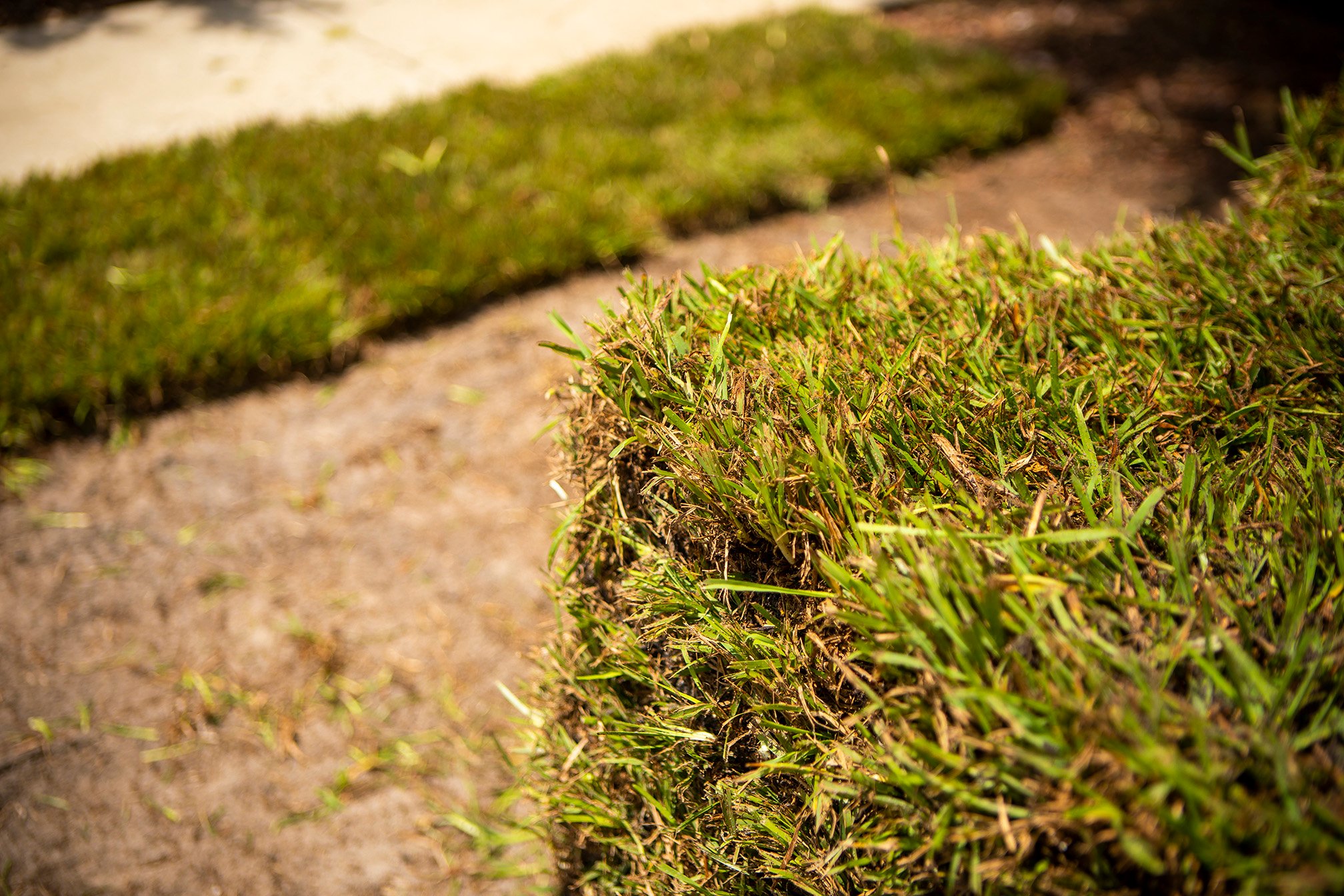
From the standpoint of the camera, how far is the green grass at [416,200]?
3180 millimetres

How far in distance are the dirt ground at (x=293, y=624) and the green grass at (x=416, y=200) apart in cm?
20

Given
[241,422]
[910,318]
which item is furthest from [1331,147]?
[241,422]

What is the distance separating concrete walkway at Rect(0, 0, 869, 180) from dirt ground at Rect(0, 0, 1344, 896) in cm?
235

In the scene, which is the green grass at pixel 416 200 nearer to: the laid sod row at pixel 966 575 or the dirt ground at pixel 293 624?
the dirt ground at pixel 293 624

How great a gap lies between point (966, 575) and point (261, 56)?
6.16 m

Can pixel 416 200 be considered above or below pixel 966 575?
above

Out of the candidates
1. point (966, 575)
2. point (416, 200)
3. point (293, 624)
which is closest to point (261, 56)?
point (416, 200)

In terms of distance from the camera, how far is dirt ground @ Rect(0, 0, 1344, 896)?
6.88 feet

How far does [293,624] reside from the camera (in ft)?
8.49

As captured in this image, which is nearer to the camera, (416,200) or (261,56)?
(416,200)

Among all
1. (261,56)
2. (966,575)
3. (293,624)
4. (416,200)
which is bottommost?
(293,624)

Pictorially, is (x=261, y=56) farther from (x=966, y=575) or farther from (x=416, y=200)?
(x=966, y=575)

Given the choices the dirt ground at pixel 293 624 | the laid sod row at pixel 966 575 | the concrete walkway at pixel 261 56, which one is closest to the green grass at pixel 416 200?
the dirt ground at pixel 293 624

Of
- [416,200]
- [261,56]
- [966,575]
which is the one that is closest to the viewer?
[966,575]
